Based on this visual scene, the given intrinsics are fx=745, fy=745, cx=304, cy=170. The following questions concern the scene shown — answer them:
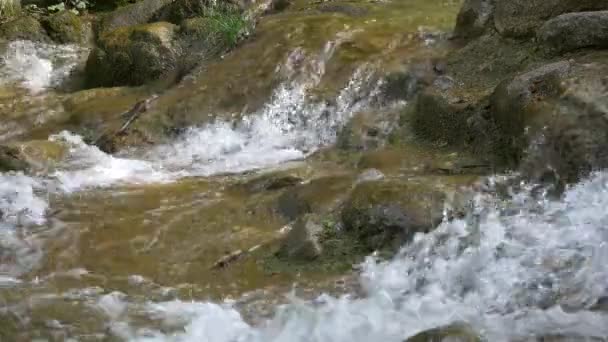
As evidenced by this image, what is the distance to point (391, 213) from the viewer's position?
16.7ft

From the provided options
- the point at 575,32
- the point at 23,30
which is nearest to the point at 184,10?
the point at 23,30

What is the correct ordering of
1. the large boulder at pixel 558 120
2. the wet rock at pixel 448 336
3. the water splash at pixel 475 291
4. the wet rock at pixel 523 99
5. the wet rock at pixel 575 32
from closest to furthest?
the wet rock at pixel 448 336, the water splash at pixel 475 291, the large boulder at pixel 558 120, the wet rock at pixel 523 99, the wet rock at pixel 575 32

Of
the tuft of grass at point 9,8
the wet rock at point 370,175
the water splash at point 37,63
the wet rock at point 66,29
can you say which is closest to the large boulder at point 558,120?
the wet rock at point 370,175

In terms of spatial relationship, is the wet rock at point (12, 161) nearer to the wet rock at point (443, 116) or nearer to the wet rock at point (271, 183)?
the wet rock at point (271, 183)

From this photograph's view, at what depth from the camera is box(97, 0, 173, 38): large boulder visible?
12391mm

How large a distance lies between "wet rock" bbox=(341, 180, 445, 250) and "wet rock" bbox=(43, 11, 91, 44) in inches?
334

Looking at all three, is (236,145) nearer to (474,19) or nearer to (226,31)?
(226,31)

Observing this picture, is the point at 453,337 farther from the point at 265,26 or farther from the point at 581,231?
the point at 265,26

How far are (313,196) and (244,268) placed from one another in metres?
0.91

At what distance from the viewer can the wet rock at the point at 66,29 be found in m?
12.3

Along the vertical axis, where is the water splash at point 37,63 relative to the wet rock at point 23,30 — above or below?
below

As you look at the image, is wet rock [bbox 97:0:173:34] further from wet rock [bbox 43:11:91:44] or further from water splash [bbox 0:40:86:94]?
water splash [bbox 0:40:86:94]

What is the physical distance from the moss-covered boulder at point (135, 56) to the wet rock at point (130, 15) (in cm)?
221

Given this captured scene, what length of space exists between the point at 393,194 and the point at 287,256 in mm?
849
